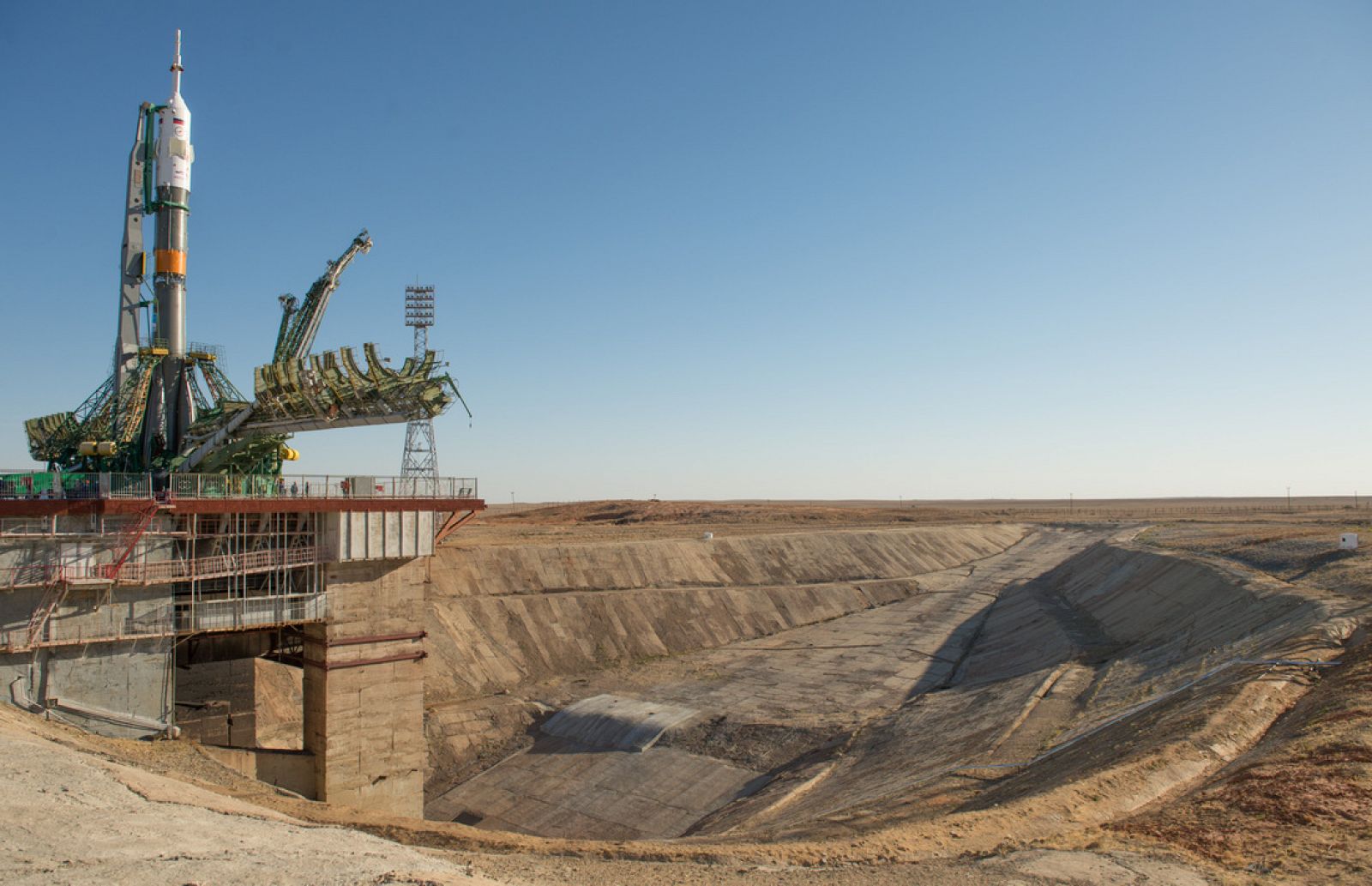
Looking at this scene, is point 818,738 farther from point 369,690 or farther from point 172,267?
point 172,267

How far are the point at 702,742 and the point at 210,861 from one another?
2620 cm

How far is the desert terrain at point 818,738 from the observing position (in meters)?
13.2

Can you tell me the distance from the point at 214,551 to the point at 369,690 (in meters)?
7.68

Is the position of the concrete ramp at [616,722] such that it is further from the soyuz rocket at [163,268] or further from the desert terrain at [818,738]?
the soyuz rocket at [163,268]

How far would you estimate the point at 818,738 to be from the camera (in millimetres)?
35438

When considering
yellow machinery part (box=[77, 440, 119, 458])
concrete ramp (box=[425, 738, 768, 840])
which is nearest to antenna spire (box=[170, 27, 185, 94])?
yellow machinery part (box=[77, 440, 119, 458])

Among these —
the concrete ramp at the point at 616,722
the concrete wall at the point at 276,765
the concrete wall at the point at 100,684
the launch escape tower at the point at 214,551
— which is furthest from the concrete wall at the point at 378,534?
the concrete ramp at the point at 616,722

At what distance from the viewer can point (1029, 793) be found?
18.1 metres

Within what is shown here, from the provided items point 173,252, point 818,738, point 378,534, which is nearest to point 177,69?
point 173,252

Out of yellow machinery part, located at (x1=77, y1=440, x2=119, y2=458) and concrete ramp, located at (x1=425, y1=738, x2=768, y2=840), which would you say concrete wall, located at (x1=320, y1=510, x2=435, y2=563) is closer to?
concrete ramp, located at (x1=425, y1=738, x2=768, y2=840)

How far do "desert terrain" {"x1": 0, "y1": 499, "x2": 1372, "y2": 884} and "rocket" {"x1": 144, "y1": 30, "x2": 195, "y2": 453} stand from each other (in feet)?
47.7

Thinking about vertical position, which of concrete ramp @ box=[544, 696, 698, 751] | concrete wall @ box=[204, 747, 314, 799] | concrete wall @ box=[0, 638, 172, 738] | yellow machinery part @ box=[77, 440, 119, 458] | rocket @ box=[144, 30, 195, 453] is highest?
rocket @ box=[144, 30, 195, 453]

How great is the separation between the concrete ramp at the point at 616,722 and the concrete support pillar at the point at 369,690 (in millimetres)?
7901

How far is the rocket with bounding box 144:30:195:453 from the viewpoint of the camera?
3450 centimetres
